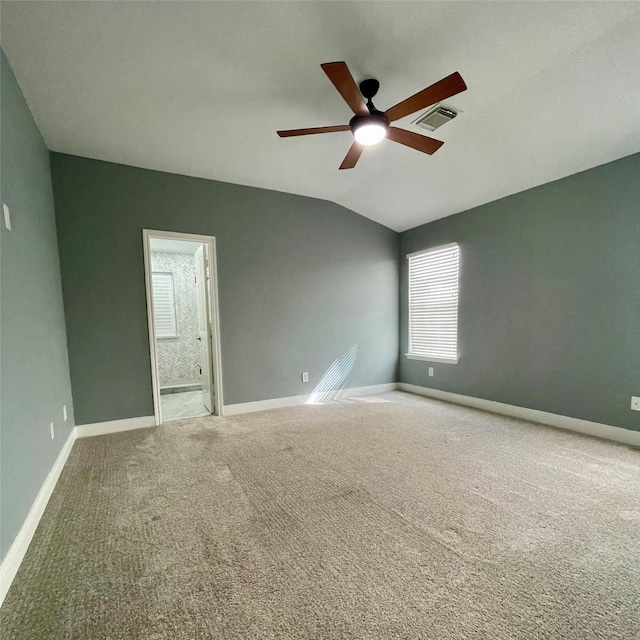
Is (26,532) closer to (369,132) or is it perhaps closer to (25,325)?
(25,325)

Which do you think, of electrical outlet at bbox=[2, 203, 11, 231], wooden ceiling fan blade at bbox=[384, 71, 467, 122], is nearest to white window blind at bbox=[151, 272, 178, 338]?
electrical outlet at bbox=[2, 203, 11, 231]

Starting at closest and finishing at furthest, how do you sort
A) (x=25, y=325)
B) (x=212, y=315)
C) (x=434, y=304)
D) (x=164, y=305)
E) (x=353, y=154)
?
(x=25, y=325)
(x=353, y=154)
(x=212, y=315)
(x=434, y=304)
(x=164, y=305)

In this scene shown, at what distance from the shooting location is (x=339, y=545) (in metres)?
1.47

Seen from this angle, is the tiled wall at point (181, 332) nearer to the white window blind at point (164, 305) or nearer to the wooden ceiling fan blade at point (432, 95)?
the white window blind at point (164, 305)

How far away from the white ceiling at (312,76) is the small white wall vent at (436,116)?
0.29 ft

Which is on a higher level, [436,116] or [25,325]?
[436,116]

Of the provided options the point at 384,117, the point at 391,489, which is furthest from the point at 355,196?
the point at 391,489

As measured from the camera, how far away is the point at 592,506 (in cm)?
176

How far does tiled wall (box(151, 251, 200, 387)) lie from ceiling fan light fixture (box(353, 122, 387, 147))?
4.31m

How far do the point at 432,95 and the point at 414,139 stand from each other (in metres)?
0.46

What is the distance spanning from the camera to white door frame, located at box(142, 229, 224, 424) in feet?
10.7

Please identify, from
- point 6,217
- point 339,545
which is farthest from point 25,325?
point 339,545

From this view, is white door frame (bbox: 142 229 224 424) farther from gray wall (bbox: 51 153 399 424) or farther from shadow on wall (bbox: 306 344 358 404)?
shadow on wall (bbox: 306 344 358 404)

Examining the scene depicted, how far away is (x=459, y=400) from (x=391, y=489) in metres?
2.46
